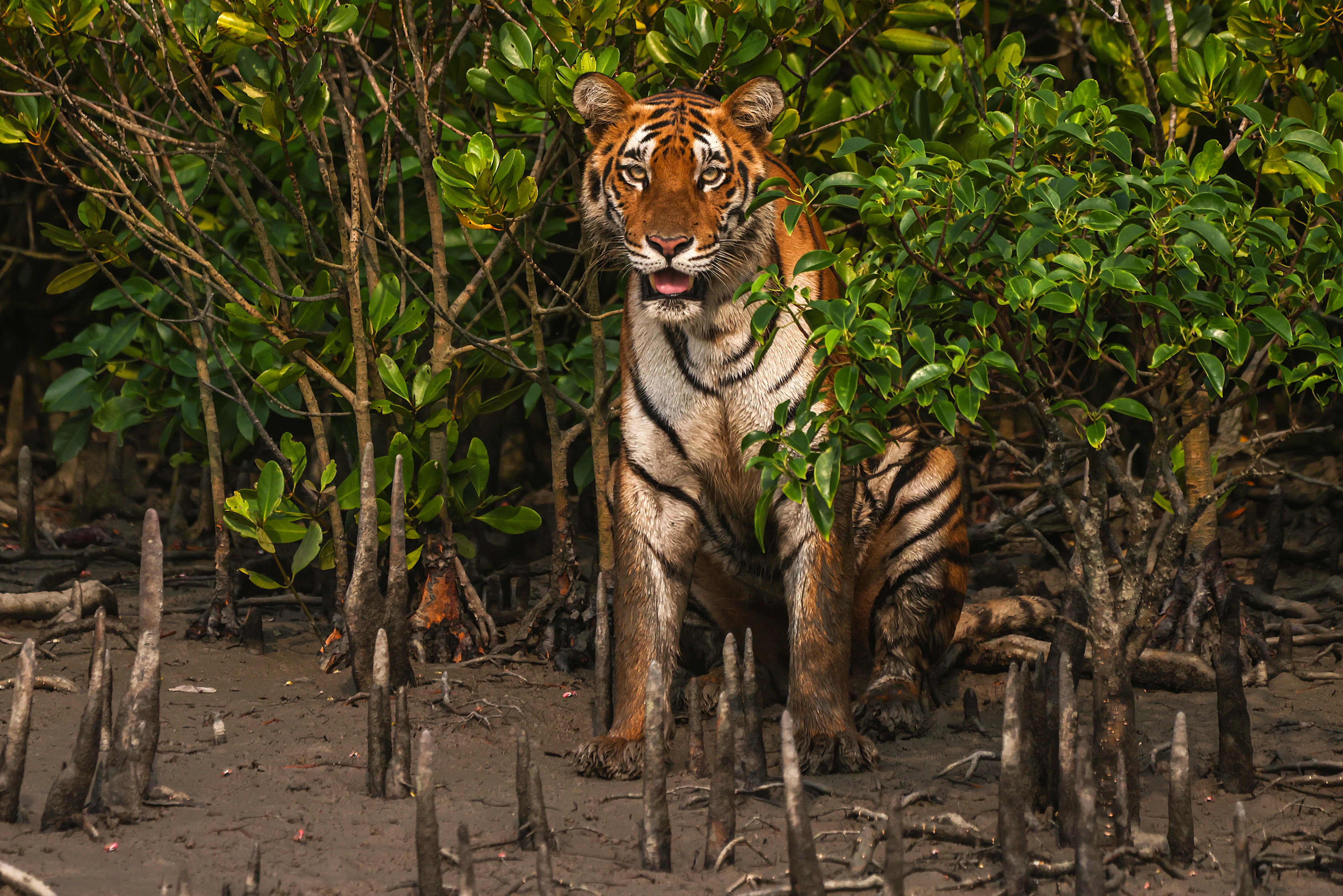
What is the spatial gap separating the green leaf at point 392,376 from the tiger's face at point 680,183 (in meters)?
0.81

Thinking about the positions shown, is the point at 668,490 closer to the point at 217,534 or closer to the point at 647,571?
the point at 647,571

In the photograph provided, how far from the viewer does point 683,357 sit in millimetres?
4051

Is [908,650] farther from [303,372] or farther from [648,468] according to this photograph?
[303,372]

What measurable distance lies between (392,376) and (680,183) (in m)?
1.17

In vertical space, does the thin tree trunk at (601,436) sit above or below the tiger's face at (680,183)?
below

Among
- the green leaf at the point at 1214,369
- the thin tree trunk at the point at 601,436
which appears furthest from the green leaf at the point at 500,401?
the green leaf at the point at 1214,369

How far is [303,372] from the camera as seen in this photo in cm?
446

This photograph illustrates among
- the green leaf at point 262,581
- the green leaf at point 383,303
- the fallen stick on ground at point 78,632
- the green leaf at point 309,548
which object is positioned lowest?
the fallen stick on ground at point 78,632

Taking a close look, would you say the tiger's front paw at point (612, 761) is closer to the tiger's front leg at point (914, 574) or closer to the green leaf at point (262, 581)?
the tiger's front leg at point (914, 574)

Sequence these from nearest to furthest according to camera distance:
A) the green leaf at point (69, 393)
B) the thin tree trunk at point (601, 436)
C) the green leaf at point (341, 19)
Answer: the green leaf at point (341, 19) < the thin tree trunk at point (601, 436) < the green leaf at point (69, 393)

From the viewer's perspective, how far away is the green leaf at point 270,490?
438 cm

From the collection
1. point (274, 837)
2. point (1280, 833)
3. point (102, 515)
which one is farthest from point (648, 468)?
point (102, 515)

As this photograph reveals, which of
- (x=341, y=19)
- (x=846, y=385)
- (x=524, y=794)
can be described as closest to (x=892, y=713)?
(x=524, y=794)

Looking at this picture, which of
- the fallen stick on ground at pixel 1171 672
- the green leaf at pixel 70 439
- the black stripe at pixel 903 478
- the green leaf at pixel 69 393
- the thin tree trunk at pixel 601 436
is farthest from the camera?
the green leaf at pixel 70 439
